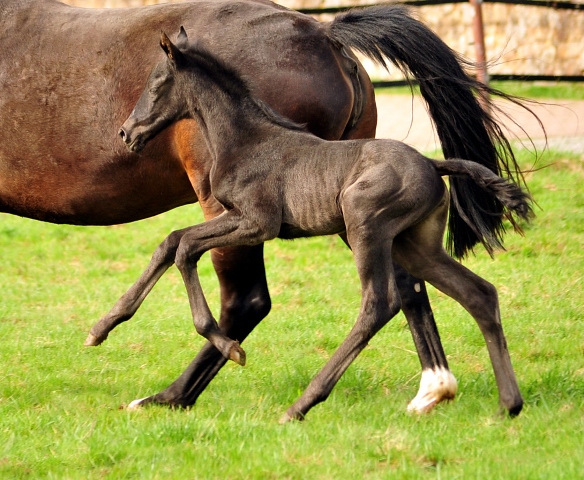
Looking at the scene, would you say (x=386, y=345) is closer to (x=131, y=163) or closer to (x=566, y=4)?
(x=131, y=163)

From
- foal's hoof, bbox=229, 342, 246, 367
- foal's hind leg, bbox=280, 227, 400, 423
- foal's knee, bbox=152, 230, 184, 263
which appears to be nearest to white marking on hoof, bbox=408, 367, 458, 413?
foal's hind leg, bbox=280, 227, 400, 423

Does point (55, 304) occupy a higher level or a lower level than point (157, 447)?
lower

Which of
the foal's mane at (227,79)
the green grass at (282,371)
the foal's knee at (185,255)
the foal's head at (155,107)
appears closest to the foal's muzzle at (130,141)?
the foal's head at (155,107)

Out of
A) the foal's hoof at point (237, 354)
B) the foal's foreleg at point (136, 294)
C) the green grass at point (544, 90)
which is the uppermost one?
the foal's foreleg at point (136, 294)

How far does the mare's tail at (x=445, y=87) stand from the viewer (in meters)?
4.19

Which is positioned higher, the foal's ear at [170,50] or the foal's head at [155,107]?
the foal's ear at [170,50]

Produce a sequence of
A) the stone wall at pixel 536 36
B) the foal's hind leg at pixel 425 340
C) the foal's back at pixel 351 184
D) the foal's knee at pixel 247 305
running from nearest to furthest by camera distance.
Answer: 1. the foal's back at pixel 351 184
2. the foal's hind leg at pixel 425 340
3. the foal's knee at pixel 247 305
4. the stone wall at pixel 536 36

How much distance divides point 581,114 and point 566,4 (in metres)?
1.92

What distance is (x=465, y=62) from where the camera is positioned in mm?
4355

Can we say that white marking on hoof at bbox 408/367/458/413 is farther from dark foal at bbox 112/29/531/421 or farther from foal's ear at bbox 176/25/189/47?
foal's ear at bbox 176/25/189/47

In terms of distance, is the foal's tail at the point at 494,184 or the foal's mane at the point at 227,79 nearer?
the foal's tail at the point at 494,184

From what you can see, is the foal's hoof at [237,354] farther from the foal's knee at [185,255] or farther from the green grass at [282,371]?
the foal's knee at [185,255]

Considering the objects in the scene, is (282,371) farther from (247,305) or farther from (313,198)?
(313,198)

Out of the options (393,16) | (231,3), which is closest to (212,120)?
(231,3)
